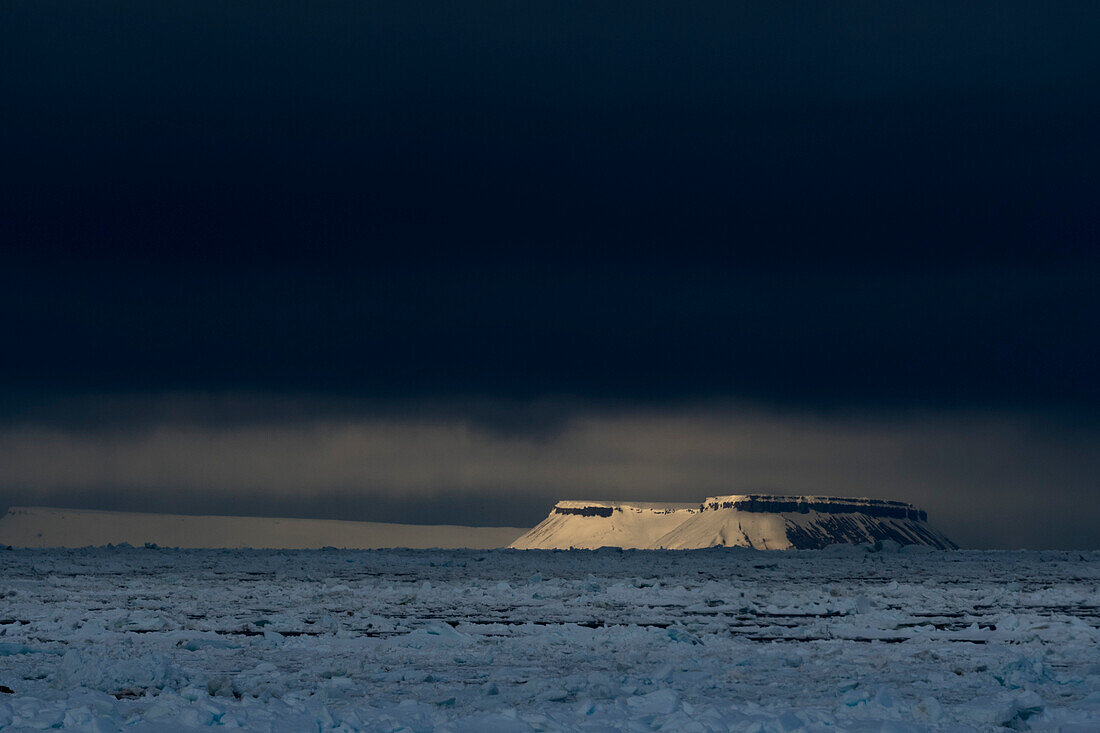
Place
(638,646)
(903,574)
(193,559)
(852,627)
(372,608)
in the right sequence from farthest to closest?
(193,559) → (903,574) → (372,608) → (852,627) → (638,646)

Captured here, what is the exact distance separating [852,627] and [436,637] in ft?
20.9

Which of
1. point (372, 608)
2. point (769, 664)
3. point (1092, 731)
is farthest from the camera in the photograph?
point (372, 608)

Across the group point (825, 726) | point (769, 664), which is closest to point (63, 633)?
point (769, 664)

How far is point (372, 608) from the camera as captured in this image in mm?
Result: 19453

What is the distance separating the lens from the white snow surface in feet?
33.1

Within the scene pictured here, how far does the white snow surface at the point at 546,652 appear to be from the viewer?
33.1ft

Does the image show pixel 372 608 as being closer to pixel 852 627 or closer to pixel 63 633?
pixel 63 633

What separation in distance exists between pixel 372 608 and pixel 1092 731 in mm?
12564

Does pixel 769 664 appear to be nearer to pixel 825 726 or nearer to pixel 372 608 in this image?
pixel 825 726

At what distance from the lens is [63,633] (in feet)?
51.3

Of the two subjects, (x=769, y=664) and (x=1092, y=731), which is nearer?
(x=1092, y=731)

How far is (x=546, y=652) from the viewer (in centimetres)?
1441

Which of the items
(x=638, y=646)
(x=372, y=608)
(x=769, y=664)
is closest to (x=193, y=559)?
(x=372, y=608)

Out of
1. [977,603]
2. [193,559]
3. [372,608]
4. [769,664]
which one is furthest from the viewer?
[193,559]
